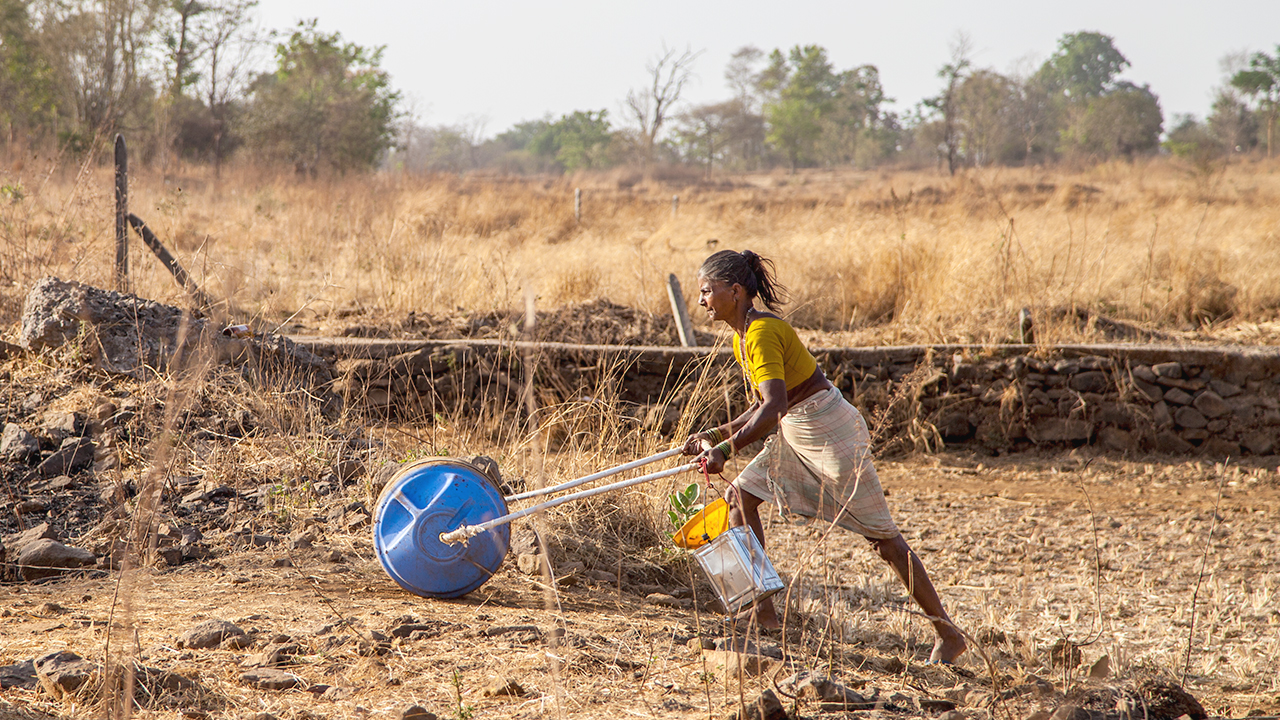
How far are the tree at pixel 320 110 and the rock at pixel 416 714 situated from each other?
71.3 feet

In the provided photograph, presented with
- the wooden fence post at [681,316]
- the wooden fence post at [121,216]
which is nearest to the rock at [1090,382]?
the wooden fence post at [681,316]

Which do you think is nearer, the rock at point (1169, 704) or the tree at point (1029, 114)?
the rock at point (1169, 704)

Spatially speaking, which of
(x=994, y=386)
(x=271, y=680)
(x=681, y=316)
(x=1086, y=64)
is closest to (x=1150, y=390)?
(x=994, y=386)

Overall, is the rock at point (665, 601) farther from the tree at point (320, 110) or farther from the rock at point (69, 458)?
the tree at point (320, 110)

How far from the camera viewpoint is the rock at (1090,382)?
702 centimetres

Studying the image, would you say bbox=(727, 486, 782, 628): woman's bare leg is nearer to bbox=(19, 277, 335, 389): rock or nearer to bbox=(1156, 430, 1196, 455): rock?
bbox=(19, 277, 335, 389): rock

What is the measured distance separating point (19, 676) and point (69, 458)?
2.53 meters

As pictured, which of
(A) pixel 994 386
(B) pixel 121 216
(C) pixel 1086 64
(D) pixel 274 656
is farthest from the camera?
(C) pixel 1086 64

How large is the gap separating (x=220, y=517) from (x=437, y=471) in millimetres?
1474

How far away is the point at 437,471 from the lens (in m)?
3.25

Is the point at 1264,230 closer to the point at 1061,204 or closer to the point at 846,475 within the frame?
the point at 1061,204

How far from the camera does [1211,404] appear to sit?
22.7 ft

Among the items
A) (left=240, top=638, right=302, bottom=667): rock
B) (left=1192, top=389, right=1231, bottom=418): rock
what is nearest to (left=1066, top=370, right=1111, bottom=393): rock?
(left=1192, top=389, right=1231, bottom=418): rock

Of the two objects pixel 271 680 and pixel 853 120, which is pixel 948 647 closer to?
pixel 271 680
